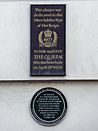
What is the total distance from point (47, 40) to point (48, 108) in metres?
1.51

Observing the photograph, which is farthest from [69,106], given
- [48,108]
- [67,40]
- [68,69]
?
[67,40]

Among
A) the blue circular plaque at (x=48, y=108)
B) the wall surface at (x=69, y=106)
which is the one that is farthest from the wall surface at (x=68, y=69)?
the blue circular plaque at (x=48, y=108)

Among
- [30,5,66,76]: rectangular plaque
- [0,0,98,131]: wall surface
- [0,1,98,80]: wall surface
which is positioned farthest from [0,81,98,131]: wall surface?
[30,5,66,76]: rectangular plaque

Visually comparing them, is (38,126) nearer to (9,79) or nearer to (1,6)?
(9,79)

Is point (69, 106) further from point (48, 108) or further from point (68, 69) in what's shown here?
point (68, 69)

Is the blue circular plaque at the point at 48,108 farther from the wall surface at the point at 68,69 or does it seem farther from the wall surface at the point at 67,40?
the wall surface at the point at 67,40

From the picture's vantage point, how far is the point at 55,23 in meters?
13.6

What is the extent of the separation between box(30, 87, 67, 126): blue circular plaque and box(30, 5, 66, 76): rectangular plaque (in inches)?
19.9

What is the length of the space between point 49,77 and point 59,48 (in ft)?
2.22

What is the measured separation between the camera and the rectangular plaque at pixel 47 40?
44.4 feet

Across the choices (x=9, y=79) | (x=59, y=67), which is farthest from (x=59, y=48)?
(x=9, y=79)

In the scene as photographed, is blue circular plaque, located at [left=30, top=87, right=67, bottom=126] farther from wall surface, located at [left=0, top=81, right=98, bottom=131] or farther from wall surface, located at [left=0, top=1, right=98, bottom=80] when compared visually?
wall surface, located at [left=0, top=1, right=98, bottom=80]

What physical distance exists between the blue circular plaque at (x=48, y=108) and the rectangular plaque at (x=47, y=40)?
0.51m

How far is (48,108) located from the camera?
13.5 meters
